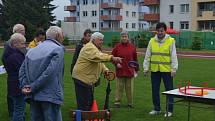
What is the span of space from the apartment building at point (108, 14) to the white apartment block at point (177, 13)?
18739 mm

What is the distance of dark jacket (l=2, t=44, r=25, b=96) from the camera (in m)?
7.82

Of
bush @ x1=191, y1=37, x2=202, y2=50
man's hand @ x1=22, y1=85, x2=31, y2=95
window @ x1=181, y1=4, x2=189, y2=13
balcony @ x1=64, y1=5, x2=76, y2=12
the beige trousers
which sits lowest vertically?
bush @ x1=191, y1=37, x2=202, y2=50

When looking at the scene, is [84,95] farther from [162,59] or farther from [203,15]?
[203,15]

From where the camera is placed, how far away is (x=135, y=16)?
9319 centimetres

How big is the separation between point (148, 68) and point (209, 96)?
121 inches

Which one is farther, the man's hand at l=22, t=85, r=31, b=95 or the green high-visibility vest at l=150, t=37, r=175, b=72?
the green high-visibility vest at l=150, t=37, r=175, b=72

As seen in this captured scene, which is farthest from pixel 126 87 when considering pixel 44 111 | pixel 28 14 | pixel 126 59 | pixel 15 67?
pixel 28 14

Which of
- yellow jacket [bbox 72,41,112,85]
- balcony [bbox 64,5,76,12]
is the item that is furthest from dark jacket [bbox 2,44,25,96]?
balcony [bbox 64,5,76,12]

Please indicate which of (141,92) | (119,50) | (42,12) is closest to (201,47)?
(42,12)

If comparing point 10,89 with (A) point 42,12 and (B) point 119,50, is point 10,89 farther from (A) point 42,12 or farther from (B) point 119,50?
(A) point 42,12

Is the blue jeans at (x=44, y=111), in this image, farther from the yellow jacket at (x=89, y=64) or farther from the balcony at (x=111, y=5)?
the balcony at (x=111, y=5)

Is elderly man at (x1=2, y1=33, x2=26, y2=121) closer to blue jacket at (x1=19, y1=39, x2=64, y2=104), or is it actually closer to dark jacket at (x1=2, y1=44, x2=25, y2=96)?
dark jacket at (x1=2, y1=44, x2=25, y2=96)

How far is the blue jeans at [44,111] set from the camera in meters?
5.79

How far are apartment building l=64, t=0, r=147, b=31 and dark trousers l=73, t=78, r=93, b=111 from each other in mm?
76820
